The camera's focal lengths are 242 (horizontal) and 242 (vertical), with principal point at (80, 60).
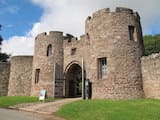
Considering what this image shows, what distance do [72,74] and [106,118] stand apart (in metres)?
14.9

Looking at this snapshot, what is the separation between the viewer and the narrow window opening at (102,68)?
65.5 ft

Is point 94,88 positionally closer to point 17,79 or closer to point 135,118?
point 135,118

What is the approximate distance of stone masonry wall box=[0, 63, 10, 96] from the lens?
32188mm

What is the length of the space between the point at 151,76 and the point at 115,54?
3.24 m

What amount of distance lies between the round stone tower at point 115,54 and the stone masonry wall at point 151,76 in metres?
0.44

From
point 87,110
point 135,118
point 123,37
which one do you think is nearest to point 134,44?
point 123,37

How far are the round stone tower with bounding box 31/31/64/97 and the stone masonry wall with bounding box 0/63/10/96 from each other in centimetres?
685

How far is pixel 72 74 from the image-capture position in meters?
26.8

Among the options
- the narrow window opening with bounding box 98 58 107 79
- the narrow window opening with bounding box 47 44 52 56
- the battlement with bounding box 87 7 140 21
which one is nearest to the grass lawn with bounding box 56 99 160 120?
the narrow window opening with bounding box 98 58 107 79

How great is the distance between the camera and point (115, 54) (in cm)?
1933

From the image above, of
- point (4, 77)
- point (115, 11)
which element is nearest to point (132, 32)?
point (115, 11)

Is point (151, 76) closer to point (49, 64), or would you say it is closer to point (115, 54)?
point (115, 54)

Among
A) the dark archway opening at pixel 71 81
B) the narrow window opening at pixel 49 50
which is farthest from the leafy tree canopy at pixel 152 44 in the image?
the narrow window opening at pixel 49 50

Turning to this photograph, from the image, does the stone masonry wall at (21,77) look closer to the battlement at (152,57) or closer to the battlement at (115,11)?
the battlement at (115,11)
